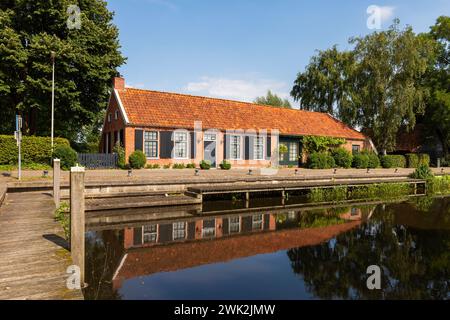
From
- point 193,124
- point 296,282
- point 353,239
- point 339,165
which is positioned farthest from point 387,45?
point 296,282

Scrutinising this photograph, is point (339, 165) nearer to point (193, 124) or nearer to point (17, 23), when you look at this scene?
point (193, 124)

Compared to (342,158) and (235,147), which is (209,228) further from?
(342,158)

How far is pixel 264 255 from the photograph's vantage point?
23.1 ft

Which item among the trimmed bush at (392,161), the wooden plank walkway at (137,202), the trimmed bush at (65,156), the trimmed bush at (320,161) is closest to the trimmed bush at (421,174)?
the trimmed bush at (320,161)

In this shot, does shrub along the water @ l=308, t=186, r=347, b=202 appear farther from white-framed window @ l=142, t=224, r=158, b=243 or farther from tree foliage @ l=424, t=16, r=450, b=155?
tree foliage @ l=424, t=16, r=450, b=155

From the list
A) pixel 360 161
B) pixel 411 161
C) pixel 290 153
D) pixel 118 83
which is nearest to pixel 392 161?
pixel 411 161

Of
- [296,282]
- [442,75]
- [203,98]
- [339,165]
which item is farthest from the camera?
[442,75]

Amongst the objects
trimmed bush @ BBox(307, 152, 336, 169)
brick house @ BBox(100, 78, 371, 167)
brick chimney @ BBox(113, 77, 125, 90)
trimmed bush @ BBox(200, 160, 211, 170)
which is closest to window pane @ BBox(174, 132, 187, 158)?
A: brick house @ BBox(100, 78, 371, 167)

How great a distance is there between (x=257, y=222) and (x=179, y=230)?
8.90 ft

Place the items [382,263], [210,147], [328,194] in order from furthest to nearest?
[210,147], [328,194], [382,263]

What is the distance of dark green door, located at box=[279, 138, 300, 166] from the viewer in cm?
2552

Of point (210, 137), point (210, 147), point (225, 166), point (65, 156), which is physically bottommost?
point (225, 166)
